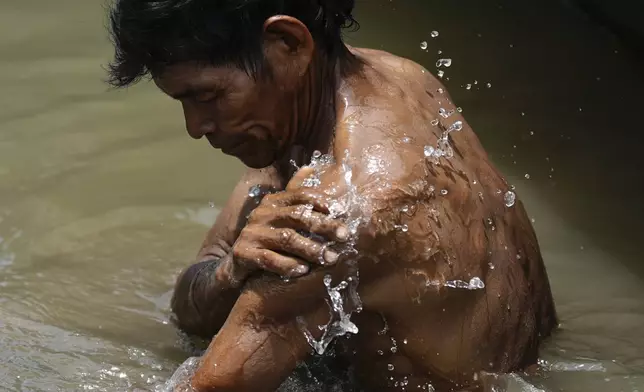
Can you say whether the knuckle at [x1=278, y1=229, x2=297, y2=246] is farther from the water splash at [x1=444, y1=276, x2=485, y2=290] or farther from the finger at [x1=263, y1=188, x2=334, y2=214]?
the water splash at [x1=444, y1=276, x2=485, y2=290]

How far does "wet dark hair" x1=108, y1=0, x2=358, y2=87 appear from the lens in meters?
2.21

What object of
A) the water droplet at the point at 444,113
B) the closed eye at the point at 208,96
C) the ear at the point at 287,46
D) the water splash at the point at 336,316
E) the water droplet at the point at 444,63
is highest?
the ear at the point at 287,46

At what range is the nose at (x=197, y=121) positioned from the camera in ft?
7.89

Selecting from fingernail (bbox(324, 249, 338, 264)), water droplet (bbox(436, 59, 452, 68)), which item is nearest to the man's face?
fingernail (bbox(324, 249, 338, 264))

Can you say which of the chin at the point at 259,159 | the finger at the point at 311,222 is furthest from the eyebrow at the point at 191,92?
the finger at the point at 311,222

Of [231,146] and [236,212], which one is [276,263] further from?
[236,212]

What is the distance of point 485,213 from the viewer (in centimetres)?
238

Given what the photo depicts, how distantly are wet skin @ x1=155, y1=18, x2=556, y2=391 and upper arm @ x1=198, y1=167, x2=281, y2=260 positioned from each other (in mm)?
370

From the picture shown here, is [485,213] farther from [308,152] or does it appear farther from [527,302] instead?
[308,152]

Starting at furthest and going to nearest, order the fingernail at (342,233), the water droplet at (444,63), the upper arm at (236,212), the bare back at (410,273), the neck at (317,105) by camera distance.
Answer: the water droplet at (444,63) < the upper arm at (236,212) < the neck at (317,105) < the bare back at (410,273) < the fingernail at (342,233)

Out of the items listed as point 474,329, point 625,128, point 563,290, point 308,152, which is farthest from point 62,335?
point 625,128

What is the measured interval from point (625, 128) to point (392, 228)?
111 inches

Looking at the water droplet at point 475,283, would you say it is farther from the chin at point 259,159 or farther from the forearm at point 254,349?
the chin at point 259,159

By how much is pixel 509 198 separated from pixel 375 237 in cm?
57
